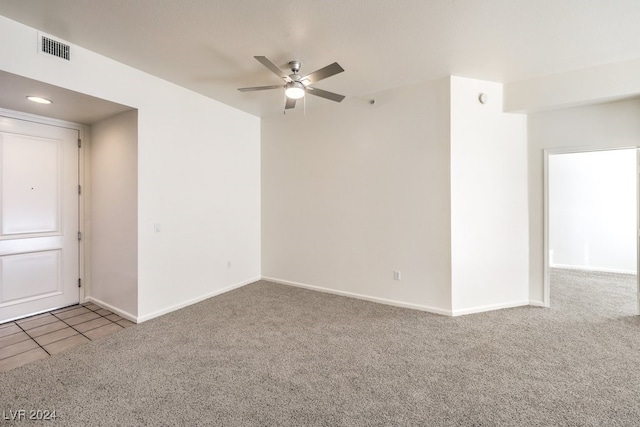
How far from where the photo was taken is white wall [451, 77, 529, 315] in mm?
3369

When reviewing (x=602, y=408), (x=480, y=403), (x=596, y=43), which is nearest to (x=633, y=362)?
(x=602, y=408)

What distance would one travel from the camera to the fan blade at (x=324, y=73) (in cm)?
235

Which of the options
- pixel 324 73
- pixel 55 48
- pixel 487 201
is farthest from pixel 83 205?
pixel 487 201

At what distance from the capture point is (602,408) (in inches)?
73.4

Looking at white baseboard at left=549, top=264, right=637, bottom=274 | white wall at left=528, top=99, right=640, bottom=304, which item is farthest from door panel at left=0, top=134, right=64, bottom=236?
white baseboard at left=549, top=264, right=637, bottom=274

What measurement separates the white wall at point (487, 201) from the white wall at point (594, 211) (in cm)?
304

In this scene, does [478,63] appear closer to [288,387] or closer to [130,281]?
[288,387]

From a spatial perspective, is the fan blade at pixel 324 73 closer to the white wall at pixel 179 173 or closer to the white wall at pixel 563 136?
the white wall at pixel 179 173

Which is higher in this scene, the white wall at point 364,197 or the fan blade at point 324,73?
the fan blade at point 324,73

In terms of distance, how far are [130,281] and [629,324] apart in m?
5.67

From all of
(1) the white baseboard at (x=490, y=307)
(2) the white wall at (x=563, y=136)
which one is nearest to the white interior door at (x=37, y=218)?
(1) the white baseboard at (x=490, y=307)

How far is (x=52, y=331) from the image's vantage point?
9.89ft

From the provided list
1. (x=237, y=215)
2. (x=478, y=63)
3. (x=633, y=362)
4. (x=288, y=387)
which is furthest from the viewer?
(x=237, y=215)

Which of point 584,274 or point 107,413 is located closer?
point 107,413
